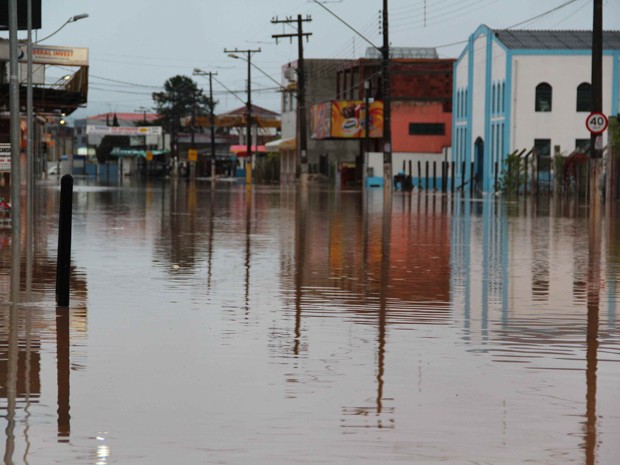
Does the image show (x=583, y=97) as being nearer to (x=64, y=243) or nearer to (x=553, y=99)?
(x=553, y=99)

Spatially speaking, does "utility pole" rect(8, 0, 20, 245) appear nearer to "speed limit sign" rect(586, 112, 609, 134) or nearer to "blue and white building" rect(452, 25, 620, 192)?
"speed limit sign" rect(586, 112, 609, 134)

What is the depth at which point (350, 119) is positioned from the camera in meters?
97.0

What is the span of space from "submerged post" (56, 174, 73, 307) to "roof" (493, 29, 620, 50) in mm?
63267

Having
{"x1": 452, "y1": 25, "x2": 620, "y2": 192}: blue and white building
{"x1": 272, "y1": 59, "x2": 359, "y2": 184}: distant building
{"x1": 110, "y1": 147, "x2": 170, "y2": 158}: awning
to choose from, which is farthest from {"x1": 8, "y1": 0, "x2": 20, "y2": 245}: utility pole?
{"x1": 110, "y1": 147, "x2": 170, "y2": 158}: awning

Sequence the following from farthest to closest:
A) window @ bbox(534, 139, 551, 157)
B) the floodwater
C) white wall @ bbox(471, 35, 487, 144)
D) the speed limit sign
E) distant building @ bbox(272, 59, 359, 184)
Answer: distant building @ bbox(272, 59, 359, 184)
white wall @ bbox(471, 35, 487, 144)
window @ bbox(534, 139, 551, 157)
the speed limit sign
the floodwater

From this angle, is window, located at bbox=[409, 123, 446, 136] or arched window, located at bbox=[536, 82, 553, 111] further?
window, located at bbox=[409, 123, 446, 136]

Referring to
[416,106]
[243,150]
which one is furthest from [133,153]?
[416,106]

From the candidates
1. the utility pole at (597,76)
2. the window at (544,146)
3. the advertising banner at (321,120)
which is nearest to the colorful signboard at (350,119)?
the advertising banner at (321,120)

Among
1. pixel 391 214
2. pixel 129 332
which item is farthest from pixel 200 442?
pixel 391 214

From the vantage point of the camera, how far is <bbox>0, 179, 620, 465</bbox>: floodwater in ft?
22.8

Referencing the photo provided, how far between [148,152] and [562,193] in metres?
106

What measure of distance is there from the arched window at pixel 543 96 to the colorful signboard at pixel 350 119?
2200cm

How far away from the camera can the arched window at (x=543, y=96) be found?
74.2 m

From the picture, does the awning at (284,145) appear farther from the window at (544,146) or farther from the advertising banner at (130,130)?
the advertising banner at (130,130)
